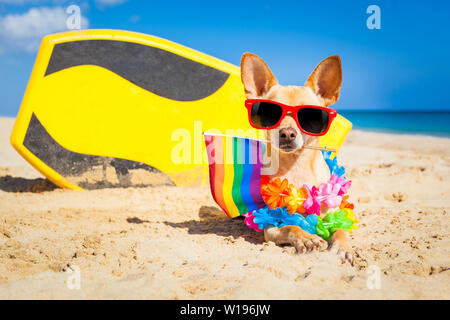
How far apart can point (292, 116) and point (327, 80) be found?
34 centimetres

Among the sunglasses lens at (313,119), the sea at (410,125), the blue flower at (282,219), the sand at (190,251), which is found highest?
the sea at (410,125)

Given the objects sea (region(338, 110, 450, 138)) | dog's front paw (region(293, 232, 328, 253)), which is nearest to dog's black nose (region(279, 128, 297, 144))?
dog's front paw (region(293, 232, 328, 253))

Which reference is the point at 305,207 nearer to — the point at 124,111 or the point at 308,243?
the point at 308,243

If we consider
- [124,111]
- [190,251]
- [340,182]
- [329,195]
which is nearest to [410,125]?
[124,111]

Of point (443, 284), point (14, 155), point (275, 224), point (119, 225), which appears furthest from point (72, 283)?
point (14, 155)

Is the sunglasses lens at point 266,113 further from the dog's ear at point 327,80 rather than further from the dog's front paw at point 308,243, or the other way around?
the dog's front paw at point 308,243

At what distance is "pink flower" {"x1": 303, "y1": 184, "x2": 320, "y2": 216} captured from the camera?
2062 millimetres

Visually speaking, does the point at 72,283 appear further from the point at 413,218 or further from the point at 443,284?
the point at 413,218

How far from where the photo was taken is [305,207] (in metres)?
2.06

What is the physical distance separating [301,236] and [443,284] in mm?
668

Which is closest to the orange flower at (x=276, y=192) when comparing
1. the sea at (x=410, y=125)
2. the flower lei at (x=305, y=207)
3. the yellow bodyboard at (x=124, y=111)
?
the flower lei at (x=305, y=207)

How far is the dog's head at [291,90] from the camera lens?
6.75ft

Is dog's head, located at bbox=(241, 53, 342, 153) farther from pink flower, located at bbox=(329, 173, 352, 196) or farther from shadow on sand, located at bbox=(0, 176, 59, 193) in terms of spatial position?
shadow on sand, located at bbox=(0, 176, 59, 193)

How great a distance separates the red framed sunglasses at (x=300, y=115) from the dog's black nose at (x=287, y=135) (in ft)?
0.16
